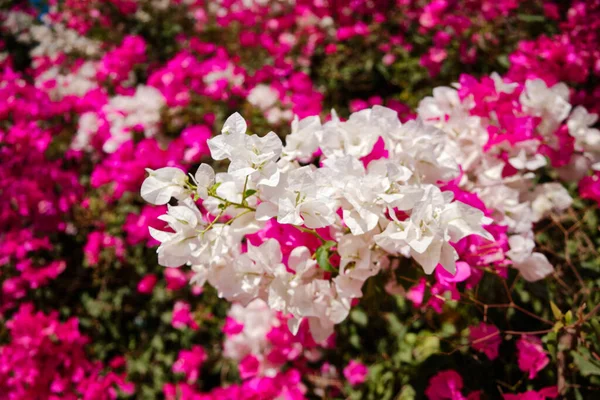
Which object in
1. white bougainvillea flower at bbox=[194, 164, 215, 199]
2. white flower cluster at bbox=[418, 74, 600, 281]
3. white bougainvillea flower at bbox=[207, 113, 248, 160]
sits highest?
white bougainvillea flower at bbox=[207, 113, 248, 160]

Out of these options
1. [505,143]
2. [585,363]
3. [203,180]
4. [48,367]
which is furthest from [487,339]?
[48,367]

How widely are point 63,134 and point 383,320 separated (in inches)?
79.3

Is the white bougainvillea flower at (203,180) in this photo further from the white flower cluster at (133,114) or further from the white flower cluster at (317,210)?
the white flower cluster at (133,114)

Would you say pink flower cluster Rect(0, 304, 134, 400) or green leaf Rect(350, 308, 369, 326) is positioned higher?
green leaf Rect(350, 308, 369, 326)

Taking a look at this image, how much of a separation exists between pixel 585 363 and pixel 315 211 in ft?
2.12

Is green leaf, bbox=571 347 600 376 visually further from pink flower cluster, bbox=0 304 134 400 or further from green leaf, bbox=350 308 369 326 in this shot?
pink flower cluster, bbox=0 304 134 400

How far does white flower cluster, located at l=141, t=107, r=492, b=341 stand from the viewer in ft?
2.24

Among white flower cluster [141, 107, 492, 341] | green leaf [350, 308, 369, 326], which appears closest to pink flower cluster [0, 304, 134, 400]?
green leaf [350, 308, 369, 326]

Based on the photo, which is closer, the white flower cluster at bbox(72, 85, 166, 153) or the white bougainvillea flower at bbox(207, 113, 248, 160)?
the white bougainvillea flower at bbox(207, 113, 248, 160)

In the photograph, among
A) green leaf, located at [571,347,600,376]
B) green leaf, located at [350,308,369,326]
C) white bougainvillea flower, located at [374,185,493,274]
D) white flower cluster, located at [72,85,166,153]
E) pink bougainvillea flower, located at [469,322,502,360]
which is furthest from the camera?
white flower cluster, located at [72,85,166,153]

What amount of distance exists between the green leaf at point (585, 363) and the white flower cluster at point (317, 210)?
0.41m

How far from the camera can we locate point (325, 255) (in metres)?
0.74

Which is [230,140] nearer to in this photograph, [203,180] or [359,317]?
[203,180]

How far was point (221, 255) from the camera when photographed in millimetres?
768
